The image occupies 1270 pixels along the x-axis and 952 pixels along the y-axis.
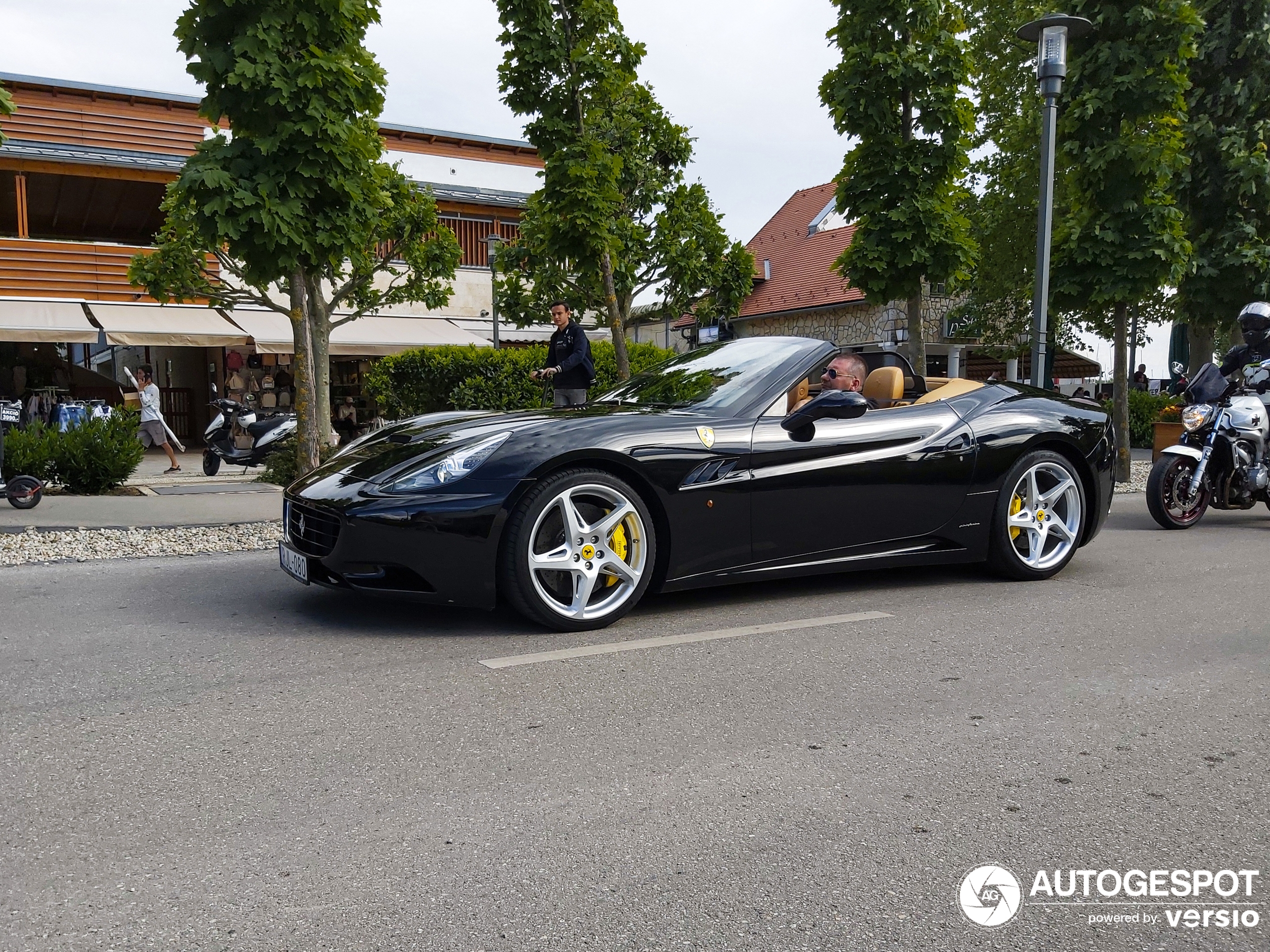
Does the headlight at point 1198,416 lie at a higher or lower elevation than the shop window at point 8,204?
lower

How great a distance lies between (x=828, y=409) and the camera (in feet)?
16.5

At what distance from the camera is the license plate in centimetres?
467

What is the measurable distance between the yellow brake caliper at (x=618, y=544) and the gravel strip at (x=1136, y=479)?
7447mm

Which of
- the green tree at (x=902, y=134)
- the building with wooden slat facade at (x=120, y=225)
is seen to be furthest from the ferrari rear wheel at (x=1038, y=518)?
the building with wooden slat facade at (x=120, y=225)

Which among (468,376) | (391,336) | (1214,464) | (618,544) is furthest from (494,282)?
(618,544)

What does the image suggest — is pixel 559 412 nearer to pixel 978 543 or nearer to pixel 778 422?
pixel 778 422

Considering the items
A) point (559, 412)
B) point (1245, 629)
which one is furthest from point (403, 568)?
point (1245, 629)

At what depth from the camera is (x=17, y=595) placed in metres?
5.48

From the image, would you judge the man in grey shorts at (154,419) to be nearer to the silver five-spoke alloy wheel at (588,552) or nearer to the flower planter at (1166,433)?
the silver five-spoke alloy wheel at (588,552)

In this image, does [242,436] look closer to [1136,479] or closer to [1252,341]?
[1136,479]

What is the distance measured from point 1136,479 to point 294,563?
38.7 ft

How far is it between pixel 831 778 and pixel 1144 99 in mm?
12404

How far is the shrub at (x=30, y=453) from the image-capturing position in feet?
32.4
